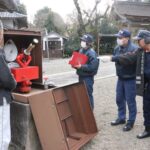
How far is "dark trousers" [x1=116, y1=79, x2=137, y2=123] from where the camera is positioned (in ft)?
15.8

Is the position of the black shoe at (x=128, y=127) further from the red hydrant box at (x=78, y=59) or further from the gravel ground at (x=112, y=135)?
the red hydrant box at (x=78, y=59)

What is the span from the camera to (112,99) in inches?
296

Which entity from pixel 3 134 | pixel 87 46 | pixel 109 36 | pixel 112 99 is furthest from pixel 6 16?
pixel 109 36

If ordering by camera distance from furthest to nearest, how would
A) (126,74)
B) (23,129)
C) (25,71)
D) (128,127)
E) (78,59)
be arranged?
1. (78,59)
2. (128,127)
3. (126,74)
4. (25,71)
5. (23,129)

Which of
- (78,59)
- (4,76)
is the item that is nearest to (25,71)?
(4,76)

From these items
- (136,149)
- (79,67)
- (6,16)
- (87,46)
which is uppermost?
(6,16)

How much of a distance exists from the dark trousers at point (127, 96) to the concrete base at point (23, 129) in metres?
1.86

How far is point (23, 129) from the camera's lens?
356 cm

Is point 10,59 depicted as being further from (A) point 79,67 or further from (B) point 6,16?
(B) point 6,16

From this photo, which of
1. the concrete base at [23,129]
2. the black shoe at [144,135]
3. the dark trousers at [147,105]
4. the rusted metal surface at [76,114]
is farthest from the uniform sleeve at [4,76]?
the black shoe at [144,135]

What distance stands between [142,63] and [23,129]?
202 cm

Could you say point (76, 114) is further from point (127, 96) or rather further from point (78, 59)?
point (78, 59)

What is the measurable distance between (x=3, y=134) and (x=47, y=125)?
0.67 meters

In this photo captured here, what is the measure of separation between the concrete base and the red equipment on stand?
1.11ft
